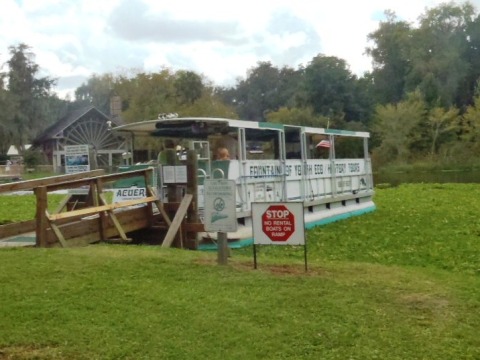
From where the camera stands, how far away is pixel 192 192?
41.5 ft

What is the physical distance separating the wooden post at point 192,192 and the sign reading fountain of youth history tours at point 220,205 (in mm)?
3556

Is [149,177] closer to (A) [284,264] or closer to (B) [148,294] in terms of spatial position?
(A) [284,264]

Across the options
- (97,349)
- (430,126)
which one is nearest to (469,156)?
(430,126)

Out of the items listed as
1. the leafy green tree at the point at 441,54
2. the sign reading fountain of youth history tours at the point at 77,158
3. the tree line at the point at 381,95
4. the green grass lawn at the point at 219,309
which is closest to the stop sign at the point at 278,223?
the green grass lawn at the point at 219,309

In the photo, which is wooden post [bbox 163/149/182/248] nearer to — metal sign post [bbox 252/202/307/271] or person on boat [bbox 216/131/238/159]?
person on boat [bbox 216/131/238/159]

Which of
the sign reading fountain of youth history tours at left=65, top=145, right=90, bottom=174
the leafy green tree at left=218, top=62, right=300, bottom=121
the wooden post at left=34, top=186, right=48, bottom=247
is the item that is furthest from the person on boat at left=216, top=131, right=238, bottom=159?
the leafy green tree at left=218, top=62, right=300, bottom=121

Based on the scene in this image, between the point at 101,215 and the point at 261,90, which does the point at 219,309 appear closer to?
the point at 101,215

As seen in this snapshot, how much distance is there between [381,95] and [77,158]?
66.4 metres

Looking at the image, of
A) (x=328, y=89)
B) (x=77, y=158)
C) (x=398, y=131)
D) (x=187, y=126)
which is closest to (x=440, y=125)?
(x=398, y=131)

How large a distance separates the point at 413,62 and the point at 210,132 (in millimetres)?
63517

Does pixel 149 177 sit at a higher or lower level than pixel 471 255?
higher

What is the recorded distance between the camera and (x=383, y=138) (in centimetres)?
6444

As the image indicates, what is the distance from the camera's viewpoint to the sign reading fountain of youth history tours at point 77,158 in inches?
677

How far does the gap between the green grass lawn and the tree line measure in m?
44.8
